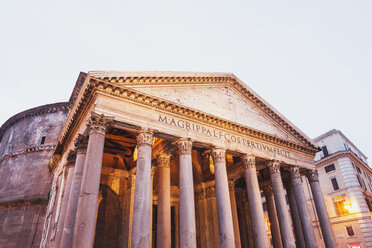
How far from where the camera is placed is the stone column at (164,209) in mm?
9609

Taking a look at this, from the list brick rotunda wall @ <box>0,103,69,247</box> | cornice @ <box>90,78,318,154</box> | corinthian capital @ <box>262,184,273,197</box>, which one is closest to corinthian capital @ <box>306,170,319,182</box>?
cornice @ <box>90,78,318,154</box>

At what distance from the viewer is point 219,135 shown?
1161 centimetres

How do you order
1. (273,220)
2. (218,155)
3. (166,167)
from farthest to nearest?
(273,220) < (166,167) < (218,155)

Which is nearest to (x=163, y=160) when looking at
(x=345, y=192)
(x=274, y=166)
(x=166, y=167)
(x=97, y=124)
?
(x=166, y=167)

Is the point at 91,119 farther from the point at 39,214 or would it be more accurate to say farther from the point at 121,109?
the point at 39,214

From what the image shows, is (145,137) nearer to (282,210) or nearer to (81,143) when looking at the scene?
(81,143)

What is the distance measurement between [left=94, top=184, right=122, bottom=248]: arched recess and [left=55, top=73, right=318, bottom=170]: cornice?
13.2 ft

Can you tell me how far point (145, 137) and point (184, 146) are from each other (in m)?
1.84

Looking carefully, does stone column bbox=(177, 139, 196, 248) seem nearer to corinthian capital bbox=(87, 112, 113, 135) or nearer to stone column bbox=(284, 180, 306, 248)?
corinthian capital bbox=(87, 112, 113, 135)

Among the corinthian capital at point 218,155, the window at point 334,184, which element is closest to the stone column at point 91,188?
the corinthian capital at point 218,155

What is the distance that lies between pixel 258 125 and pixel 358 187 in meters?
12.7

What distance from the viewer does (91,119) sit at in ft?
27.8

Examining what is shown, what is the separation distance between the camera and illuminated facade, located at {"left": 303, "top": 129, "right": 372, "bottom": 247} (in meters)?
18.7

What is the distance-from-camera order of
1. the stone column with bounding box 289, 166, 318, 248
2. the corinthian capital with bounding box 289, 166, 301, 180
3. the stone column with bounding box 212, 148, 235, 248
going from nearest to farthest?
1. the stone column with bounding box 212, 148, 235, 248
2. the stone column with bounding box 289, 166, 318, 248
3. the corinthian capital with bounding box 289, 166, 301, 180
